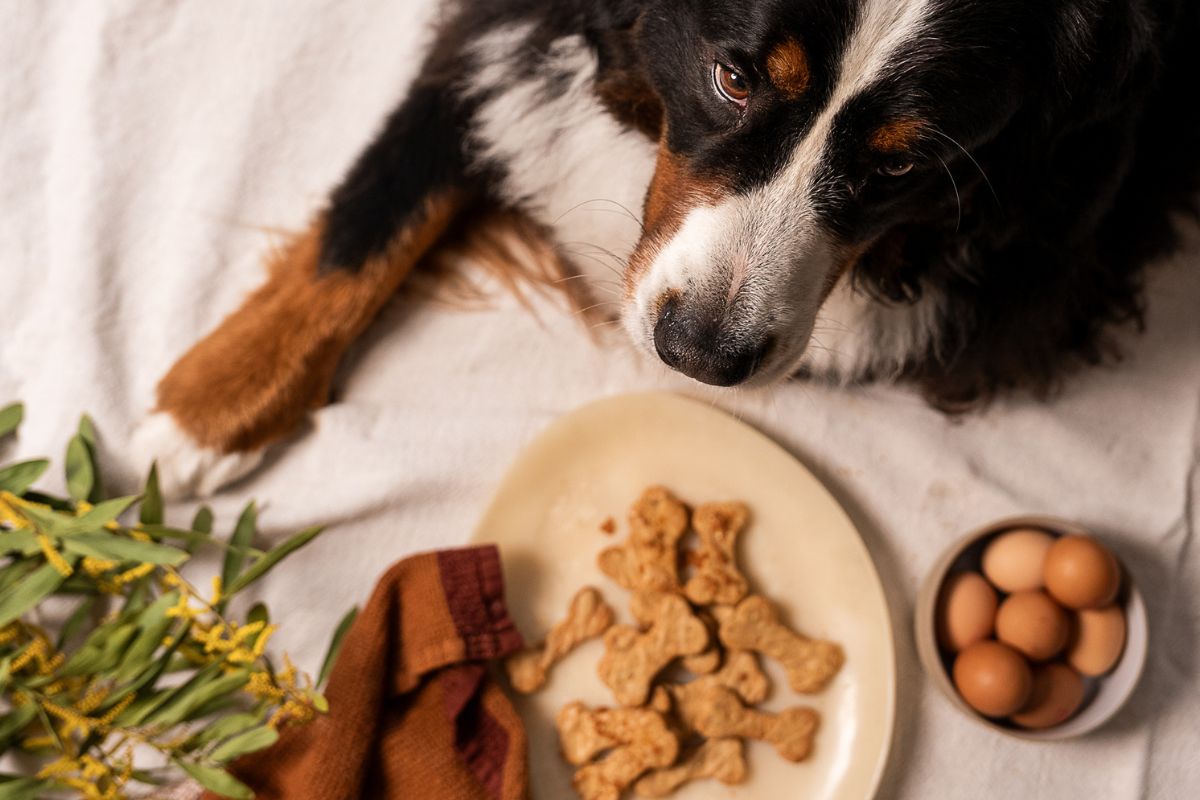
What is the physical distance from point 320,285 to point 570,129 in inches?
16.3

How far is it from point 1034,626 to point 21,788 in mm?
1303

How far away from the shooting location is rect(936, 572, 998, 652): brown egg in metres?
1.46

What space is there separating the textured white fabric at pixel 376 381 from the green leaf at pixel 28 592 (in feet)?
1.01

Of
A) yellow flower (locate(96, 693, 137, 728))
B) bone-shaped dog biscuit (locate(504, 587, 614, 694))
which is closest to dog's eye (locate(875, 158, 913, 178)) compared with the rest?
bone-shaped dog biscuit (locate(504, 587, 614, 694))

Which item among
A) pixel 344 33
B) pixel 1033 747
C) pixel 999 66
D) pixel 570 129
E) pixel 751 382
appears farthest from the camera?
pixel 344 33

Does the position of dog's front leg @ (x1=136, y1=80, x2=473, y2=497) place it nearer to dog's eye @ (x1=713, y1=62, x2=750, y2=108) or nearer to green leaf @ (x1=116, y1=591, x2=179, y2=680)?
green leaf @ (x1=116, y1=591, x2=179, y2=680)

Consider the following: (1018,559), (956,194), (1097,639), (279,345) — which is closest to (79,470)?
(279,345)

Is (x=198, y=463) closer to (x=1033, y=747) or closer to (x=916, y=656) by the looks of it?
(x=916, y=656)

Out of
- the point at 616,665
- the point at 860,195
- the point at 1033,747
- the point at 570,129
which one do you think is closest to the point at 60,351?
the point at 570,129

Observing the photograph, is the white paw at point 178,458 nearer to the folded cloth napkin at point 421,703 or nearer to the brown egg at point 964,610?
the folded cloth napkin at point 421,703

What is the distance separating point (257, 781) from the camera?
142cm

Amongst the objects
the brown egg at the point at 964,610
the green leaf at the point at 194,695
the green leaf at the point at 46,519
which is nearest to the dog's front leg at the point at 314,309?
the green leaf at the point at 46,519

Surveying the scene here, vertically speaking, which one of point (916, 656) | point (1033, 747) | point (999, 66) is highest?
point (999, 66)

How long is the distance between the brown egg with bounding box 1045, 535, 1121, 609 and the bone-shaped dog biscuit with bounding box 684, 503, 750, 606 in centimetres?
42
